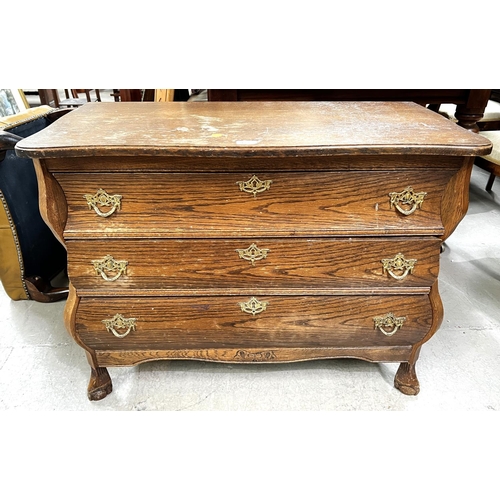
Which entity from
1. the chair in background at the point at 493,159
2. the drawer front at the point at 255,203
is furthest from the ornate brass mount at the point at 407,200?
the chair in background at the point at 493,159

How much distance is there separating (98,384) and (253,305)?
685mm

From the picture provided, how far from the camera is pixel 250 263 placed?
1.21 meters

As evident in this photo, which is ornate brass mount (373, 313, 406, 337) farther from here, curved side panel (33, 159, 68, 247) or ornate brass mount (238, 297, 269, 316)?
curved side panel (33, 159, 68, 247)

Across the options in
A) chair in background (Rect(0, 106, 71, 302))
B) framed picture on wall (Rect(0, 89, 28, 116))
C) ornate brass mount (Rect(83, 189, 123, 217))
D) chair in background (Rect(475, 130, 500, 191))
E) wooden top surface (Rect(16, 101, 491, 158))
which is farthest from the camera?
framed picture on wall (Rect(0, 89, 28, 116))

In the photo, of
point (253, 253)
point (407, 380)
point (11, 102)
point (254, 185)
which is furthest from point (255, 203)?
point (11, 102)

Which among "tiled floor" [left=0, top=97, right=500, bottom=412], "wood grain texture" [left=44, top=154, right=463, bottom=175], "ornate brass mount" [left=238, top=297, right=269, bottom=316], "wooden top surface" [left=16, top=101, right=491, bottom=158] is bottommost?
"tiled floor" [left=0, top=97, right=500, bottom=412]

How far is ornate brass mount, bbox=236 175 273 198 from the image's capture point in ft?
3.62

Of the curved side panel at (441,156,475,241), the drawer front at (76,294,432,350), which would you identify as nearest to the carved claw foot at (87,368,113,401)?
the drawer front at (76,294,432,350)

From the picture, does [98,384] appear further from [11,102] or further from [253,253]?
[11,102]

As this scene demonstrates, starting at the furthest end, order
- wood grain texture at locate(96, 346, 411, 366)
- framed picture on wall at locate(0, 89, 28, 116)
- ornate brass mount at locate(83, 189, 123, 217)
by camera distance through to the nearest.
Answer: framed picture on wall at locate(0, 89, 28, 116)
wood grain texture at locate(96, 346, 411, 366)
ornate brass mount at locate(83, 189, 123, 217)

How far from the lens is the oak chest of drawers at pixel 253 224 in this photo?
3.51 ft

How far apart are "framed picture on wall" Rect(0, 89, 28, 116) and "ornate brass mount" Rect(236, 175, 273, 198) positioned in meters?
1.76

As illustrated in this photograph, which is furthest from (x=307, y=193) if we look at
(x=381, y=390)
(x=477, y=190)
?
(x=477, y=190)

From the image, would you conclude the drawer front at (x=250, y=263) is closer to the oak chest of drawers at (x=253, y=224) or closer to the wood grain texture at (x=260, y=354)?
the oak chest of drawers at (x=253, y=224)
